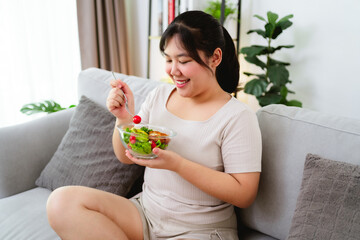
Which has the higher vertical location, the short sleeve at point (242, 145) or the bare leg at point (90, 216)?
the short sleeve at point (242, 145)

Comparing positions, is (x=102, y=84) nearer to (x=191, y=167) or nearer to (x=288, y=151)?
(x=191, y=167)

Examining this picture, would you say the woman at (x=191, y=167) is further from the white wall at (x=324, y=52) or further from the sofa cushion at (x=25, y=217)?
the white wall at (x=324, y=52)

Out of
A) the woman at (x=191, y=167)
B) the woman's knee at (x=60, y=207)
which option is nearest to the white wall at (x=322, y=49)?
the woman at (x=191, y=167)

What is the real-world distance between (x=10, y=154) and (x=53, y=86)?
1.43 metres

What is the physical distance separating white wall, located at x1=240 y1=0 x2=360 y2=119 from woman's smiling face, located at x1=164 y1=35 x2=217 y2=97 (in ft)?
5.70

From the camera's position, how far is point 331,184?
0.88 metres

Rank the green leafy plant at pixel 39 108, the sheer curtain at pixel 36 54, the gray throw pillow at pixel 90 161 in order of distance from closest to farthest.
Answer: the gray throw pillow at pixel 90 161 → the green leafy plant at pixel 39 108 → the sheer curtain at pixel 36 54

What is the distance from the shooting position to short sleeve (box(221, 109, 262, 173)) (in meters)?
0.96

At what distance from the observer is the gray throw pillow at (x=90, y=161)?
1.38 meters

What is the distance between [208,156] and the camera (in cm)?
103

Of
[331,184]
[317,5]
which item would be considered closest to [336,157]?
[331,184]

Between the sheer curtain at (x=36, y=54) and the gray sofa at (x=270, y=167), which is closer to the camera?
the gray sofa at (x=270, y=167)

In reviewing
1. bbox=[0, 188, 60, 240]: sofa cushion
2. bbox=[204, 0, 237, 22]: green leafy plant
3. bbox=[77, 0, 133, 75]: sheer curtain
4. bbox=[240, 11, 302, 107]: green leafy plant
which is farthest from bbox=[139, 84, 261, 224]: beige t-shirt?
bbox=[77, 0, 133, 75]: sheer curtain

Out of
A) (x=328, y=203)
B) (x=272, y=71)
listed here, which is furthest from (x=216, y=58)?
(x=272, y=71)
